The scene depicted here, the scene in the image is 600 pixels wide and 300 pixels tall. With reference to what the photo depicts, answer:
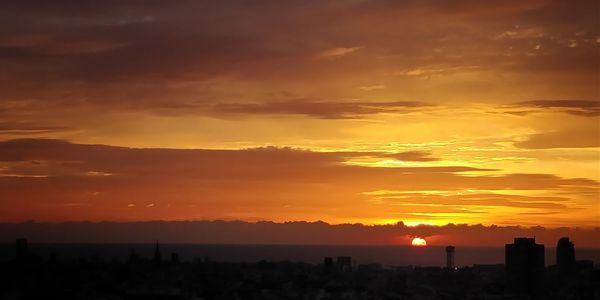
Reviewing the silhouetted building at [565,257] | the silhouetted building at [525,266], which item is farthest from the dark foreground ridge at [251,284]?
the silhouetted building at [565,257]

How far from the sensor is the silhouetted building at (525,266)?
104m

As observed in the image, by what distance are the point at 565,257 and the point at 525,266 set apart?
Result: 36952 millimetres

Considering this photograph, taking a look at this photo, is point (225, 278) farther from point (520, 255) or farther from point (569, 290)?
point (520, 255)

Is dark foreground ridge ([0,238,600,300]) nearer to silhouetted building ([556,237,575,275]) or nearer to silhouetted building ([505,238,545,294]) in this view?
silhouetted building ([505,238,545,294])

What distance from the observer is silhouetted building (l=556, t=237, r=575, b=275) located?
13941 cm

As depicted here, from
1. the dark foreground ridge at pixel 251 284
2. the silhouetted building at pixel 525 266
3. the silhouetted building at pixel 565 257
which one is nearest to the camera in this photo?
the dark foreground ridge at pixel 251 284

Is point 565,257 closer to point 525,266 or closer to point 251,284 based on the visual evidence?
point 525,266

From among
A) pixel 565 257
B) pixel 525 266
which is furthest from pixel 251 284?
pixel 565 257

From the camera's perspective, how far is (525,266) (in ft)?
371

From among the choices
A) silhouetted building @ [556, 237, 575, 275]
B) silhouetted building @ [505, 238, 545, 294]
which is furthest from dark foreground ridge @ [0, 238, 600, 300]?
silhouetted building @ [556, 237, 575, 275]

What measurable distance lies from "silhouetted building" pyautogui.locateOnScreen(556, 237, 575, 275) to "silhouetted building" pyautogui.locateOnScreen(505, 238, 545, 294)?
1312 cm

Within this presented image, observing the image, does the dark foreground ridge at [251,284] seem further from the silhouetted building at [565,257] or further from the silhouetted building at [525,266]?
the silhouetted building at [565,257]

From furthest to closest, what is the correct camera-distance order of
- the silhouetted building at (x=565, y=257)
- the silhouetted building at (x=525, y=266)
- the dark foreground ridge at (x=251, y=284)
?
the silhouetted building at (x=565, y=257) < the silhouetted building at (x=525, y=266) < the dark foreground ridge at (x=251, y=284)

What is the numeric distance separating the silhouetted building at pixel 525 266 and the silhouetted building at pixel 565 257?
43.0 feet
